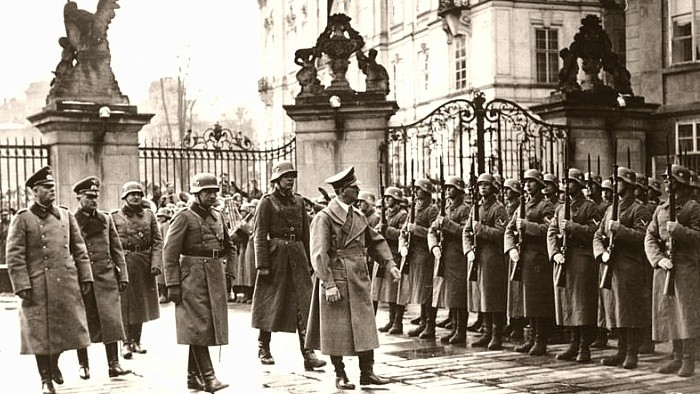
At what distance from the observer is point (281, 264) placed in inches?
435

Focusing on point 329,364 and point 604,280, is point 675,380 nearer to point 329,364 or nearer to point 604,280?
point 604,280

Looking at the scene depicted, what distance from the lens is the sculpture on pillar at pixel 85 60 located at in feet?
57.2

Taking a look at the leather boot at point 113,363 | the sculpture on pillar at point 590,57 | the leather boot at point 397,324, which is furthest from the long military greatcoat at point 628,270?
the sculpture on pillar at point 590,57

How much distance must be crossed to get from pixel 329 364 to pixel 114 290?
8.84ft

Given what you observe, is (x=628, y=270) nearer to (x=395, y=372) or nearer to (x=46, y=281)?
(x=395, y=372)

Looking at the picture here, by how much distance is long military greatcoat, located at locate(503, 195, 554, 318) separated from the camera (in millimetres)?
11742

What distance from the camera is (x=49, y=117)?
667 inches

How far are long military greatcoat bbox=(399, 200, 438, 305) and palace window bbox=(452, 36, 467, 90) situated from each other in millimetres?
26852

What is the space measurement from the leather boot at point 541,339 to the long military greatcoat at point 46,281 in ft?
17.5

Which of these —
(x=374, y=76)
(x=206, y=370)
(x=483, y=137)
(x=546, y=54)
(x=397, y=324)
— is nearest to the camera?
(x=206, y=370)

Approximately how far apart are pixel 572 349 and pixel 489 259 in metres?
1.68

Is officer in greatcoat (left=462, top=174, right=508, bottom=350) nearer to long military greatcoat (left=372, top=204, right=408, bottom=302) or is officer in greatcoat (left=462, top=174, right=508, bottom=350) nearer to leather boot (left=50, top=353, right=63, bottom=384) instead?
long military greatcoat (left=372, top=204, right=408, bottom=302)

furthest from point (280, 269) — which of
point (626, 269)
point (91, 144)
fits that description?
point (91, 144)

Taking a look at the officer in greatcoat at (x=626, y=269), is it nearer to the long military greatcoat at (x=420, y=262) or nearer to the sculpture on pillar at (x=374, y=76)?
the long military greatcoat at (x=420, y=262)
